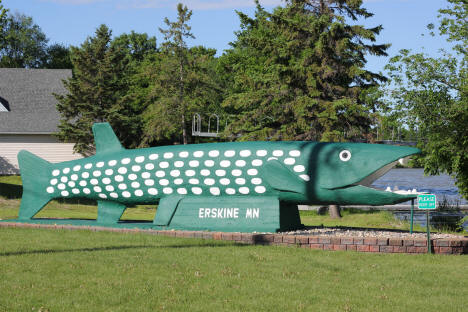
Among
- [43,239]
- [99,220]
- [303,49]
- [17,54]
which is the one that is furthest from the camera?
[17,54]

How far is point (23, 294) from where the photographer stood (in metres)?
6.26

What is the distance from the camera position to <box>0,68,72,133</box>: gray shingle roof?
3297 centimetres

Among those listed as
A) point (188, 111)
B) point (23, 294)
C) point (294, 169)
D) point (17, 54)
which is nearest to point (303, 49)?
point (188, 111)

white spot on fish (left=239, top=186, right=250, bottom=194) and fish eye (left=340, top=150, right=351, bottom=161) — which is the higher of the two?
fish eye (left=340, top=150, right=351, bottom=161)

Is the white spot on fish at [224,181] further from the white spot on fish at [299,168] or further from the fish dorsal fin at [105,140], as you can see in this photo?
the fish dorsal fin at [105,140]

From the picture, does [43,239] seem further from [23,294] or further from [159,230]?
[23,294]

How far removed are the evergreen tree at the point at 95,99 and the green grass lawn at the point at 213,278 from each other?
21.1 metres

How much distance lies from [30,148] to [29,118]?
2.01 m

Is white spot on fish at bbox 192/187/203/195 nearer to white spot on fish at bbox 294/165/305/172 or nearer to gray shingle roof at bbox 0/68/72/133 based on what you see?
white spot on fish at bbox 294/165/305/172

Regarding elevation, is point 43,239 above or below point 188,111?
below

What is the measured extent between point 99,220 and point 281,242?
4.97 metres

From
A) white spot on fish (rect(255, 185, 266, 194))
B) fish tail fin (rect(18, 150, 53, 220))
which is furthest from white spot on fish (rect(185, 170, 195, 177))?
fish tail fin (rect(18, 150, 53, 220))

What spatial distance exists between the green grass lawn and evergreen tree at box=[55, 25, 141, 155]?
21.1 metres

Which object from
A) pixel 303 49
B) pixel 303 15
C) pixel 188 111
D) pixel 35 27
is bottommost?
pixel 188 111
